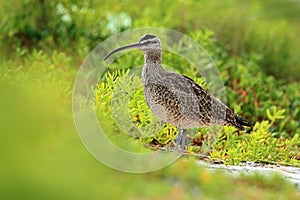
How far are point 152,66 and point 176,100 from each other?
0.70ft

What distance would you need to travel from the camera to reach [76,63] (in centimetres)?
673

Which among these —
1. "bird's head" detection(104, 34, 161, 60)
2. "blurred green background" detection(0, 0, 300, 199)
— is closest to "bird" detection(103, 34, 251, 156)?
"bird's head" detection(104, 34, 161, 60)

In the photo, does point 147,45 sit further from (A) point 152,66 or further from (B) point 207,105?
(B) point 207,105

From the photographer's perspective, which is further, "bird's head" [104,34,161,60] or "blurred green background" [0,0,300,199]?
"bird's head" [104,34,161,60]

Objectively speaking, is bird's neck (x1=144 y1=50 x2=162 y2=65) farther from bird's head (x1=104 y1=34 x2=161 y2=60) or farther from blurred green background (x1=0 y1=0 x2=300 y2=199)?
blurred green background (x1=0 y1=0 x2=300 y2=199)

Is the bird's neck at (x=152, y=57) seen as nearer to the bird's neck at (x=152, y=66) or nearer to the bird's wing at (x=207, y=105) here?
the bird's neck at (x=152, y=66)

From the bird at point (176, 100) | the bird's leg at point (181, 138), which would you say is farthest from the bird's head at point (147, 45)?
the bird's leg at point (181, 138)

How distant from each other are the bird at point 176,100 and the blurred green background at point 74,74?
428 mm

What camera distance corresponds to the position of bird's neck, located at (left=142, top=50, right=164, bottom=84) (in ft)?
12.9

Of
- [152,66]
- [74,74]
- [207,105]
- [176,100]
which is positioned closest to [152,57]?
[152,66]

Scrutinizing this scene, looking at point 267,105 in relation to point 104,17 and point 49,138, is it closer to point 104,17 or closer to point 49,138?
point 104,17

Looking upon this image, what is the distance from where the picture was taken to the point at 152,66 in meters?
3.97

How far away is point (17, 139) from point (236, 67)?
540cm

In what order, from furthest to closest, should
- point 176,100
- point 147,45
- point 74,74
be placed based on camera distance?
point 74,74 < point 147,45 < point 176,100
